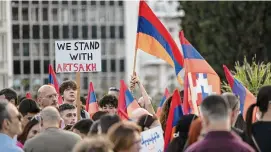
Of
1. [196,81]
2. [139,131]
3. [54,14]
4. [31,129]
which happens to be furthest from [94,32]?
[139,131]

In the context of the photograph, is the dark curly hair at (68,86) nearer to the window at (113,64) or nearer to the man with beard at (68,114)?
the man with beard at (68,114)

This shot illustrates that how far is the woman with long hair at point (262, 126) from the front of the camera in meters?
12.8

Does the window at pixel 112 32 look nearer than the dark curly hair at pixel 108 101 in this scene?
No

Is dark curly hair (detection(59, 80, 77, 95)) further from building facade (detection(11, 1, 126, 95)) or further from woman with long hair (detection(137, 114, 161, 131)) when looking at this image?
building facade (detection(11, 1, 126, 95))

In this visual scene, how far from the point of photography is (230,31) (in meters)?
62.1

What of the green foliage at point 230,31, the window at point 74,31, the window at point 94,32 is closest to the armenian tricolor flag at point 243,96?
the green foliage at point 230,31

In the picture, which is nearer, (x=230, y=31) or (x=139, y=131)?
(x=139, y=131)

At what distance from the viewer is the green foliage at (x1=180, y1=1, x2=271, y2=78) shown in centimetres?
6109

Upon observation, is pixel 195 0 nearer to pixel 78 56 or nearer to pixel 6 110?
pixel 78 56

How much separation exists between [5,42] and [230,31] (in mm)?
57007

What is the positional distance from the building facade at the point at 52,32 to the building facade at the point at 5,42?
1072 millimetres

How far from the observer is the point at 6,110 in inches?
499

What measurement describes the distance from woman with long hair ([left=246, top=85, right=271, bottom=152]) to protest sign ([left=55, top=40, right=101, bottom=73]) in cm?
734

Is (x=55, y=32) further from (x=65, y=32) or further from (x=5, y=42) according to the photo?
(x=5, y=42)
